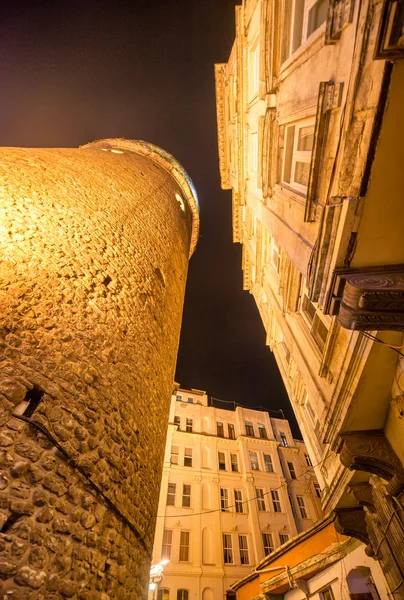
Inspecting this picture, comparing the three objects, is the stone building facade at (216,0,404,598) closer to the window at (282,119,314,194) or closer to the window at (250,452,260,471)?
the window at (282,119,314,194)

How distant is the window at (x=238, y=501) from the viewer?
21.1 metres

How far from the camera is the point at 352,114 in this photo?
3451 mm

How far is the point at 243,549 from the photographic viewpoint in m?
19.3

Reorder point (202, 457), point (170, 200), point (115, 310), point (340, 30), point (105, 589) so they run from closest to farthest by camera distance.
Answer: point (105, 589) → point (340, 30) → point (115, 310) → point (170, 200) → point (202, 457)

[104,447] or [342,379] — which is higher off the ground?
[104,447]

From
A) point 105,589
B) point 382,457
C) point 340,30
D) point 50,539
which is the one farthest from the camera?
point 382,457

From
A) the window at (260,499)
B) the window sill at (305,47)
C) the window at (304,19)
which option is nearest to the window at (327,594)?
the window at (260,499)

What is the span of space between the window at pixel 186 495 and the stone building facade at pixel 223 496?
46 mm

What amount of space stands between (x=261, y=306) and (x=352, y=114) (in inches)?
450

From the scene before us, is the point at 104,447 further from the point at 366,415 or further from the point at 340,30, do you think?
the point at 340,30

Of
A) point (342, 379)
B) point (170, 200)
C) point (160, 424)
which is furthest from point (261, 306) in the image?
point (160, 424)

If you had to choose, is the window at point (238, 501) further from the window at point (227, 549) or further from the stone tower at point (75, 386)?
the stone tower at point (75, 386)

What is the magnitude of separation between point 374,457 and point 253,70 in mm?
11787

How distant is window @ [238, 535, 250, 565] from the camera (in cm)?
1876
